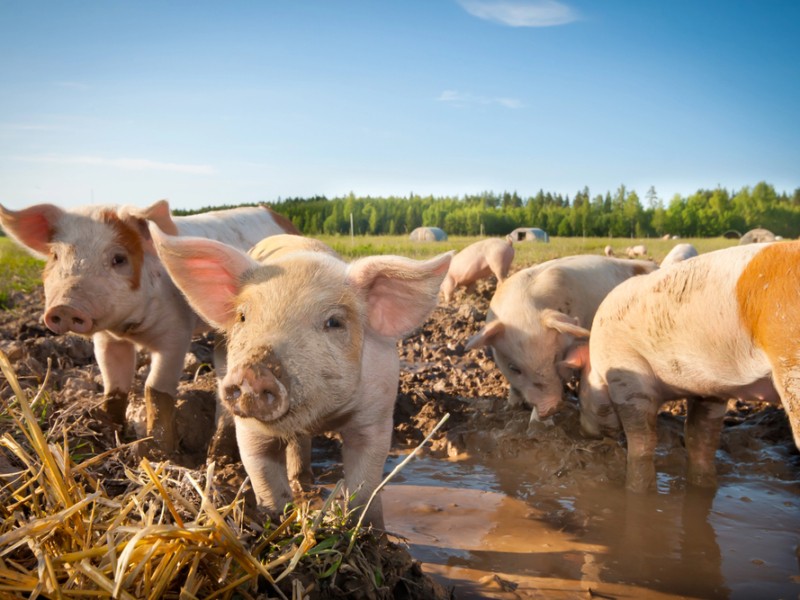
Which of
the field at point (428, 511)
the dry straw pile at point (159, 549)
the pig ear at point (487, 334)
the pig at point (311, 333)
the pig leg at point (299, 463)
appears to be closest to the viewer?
the dry straw pile at point (159, 549)

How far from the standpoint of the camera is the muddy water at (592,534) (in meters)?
3.16

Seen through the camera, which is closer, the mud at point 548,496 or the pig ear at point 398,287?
the pig ear at point 398,287

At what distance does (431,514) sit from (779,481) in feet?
7.76

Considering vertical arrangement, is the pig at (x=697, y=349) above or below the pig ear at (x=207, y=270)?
below

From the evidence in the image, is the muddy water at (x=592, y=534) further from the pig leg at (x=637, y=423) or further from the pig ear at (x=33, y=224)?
the pig ear at (x=33, y=224)

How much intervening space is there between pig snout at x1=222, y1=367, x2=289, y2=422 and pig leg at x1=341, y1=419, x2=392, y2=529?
78cm

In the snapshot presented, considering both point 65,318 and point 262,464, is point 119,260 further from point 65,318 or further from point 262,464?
point 262,464

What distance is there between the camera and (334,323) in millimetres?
2914

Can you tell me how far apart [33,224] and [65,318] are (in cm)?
77

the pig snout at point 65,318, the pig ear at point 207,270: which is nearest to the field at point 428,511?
the pig snout at point 65,318

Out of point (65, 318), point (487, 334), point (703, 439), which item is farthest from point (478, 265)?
point (65, 318)

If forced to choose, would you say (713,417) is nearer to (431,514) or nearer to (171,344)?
(431,514)

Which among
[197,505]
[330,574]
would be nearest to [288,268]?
[197,505]

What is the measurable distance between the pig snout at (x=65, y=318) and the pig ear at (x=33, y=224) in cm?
59
